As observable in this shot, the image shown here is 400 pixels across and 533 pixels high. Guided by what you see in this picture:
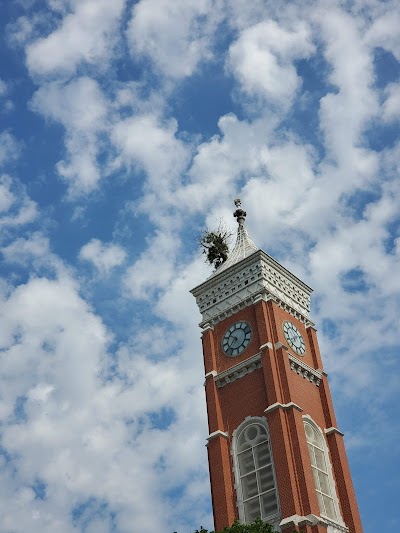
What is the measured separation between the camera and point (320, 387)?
49438mm

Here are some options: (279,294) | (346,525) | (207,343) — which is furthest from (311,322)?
(346,525)

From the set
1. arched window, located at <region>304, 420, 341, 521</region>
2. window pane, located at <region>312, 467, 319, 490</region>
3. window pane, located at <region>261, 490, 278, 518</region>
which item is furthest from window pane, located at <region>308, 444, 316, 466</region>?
window pane, located at <region>261, 490, 278, 518</region>

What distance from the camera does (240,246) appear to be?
5759 cm

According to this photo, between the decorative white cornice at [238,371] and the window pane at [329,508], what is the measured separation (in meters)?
9.00

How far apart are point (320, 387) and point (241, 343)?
5.96 m

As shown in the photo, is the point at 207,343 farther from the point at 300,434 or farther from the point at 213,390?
the point at 300,434

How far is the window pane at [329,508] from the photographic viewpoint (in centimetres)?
4304

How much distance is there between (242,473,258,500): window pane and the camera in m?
43.7

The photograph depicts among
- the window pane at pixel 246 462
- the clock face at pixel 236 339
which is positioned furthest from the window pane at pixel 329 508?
the clock face at pixel 236 339

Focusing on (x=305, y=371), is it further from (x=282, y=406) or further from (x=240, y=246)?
(x=240, y=246)

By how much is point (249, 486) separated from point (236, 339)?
33.0ft

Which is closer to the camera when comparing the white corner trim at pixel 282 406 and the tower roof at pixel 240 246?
the white corner trim at pixel 282 406

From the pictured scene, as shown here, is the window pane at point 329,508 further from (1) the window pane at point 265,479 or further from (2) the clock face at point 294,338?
(2) the clock face at point 294,338

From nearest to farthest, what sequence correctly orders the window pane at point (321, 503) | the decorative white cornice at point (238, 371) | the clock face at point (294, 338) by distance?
the window pane at point (321, 503) < the decorative white cornice at point (238, 371) < the clock face at point (294, 338)
